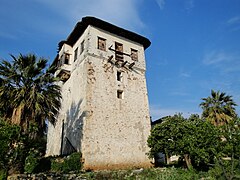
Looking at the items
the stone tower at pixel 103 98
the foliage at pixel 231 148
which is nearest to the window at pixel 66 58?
the stone tower at pixel 103 98

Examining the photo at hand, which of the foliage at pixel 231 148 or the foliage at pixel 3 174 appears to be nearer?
the foliage at pixel 231 148

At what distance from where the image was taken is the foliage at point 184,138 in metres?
14.7

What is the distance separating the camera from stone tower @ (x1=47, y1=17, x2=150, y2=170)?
16.0 metres

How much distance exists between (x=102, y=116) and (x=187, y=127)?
6.69m

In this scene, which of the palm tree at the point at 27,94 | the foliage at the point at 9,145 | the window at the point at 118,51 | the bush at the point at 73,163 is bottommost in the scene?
the bush at the point at 73,163

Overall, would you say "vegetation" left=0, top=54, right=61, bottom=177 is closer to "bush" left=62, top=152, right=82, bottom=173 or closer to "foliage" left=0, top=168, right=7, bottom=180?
"foliage" left=0, top=168, right=7, bottom=180

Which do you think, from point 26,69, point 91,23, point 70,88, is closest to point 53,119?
point 26,69

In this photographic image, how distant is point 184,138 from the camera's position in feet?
50.8

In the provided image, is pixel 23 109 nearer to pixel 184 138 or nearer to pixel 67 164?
pixel 67 164

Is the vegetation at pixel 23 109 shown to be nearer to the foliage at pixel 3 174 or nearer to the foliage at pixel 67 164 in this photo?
the foliage at pixel 3 174

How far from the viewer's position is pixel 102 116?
1673 centimetres

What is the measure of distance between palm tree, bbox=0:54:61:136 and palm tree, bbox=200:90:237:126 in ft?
54.0

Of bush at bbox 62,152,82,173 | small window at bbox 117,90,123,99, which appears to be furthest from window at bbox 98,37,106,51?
bush at bbox 62,152,82,173

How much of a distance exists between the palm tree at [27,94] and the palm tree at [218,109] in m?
16.5
